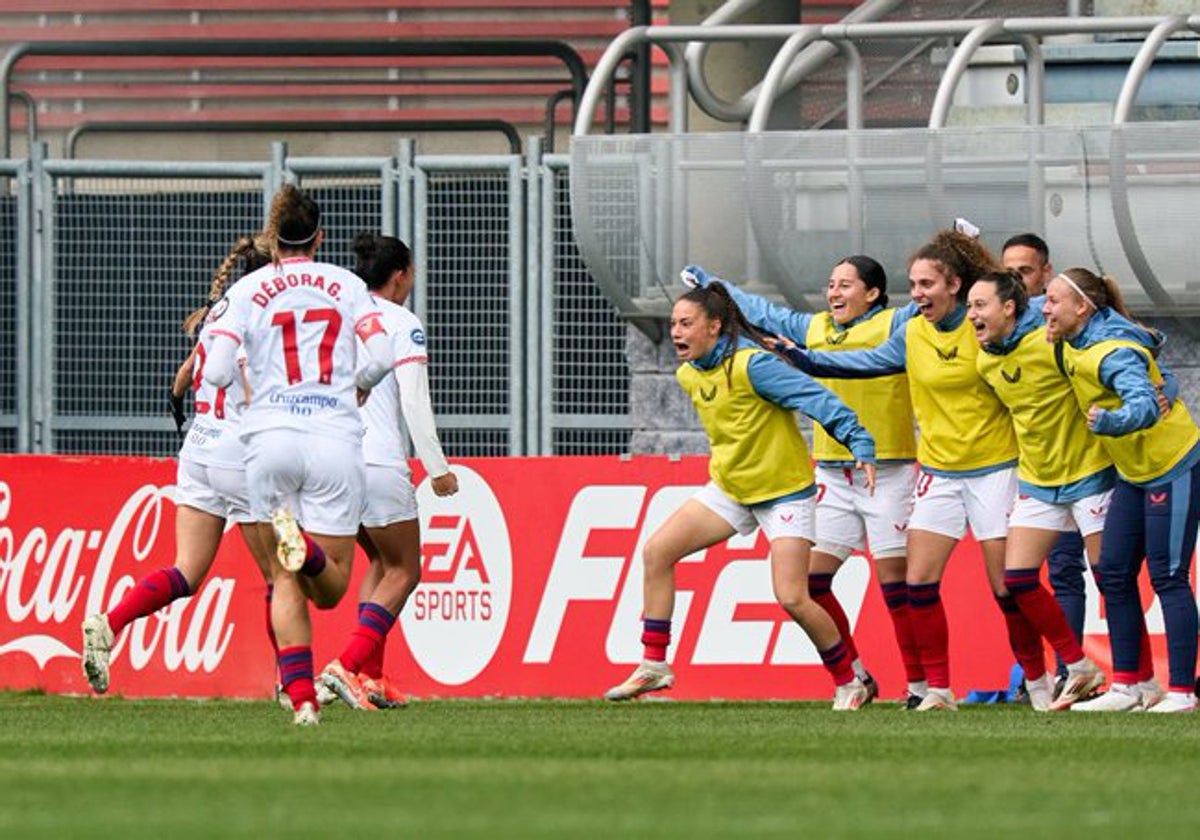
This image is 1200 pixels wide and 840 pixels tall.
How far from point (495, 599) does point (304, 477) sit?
3.97 meters

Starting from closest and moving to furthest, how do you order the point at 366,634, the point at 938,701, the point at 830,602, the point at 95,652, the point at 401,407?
the point at 95,652, the point at 366,634, the point at 938,701, the point at 401,407, the point at 830,602

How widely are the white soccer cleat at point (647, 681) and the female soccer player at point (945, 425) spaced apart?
108 centimetres

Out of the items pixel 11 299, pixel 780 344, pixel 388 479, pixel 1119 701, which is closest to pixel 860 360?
pixel 780 344

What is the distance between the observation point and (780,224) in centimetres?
1588

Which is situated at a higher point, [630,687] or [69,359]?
[69,359]

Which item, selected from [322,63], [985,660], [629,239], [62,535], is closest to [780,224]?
[629,239]

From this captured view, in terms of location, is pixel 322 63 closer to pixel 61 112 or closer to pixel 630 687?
pixel 61 112

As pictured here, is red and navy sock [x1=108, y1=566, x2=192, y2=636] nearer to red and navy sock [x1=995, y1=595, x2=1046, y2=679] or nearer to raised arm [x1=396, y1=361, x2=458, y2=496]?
raised arm [x1=396, y1=361, x2=458, y2=496]

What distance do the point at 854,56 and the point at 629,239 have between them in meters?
1.52

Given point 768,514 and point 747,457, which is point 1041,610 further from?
point 747,457

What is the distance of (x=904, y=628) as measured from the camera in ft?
44.5

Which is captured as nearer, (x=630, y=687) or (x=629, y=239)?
(x=630, y=687)

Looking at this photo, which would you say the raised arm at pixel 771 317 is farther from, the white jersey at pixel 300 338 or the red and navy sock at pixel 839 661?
the white jersey at pixel 300 338

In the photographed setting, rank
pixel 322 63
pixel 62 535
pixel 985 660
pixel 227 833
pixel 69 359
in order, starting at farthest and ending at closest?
pixel 322 63 → pixel 69 359 → pixel 62 535 → pixel 985 660 → pixel 227 833
